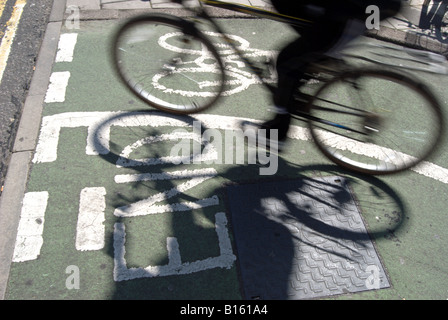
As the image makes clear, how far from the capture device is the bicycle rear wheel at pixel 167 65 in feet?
10.8

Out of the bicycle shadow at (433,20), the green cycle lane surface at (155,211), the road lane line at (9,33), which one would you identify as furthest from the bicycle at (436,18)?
the road lane line at (9,33)

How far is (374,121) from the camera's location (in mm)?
3178

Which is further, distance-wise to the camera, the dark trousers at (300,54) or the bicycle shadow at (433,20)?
the bicycle shadow at (433,20)

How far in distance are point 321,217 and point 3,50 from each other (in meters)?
4.32

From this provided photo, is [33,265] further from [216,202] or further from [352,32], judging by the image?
[352,32]

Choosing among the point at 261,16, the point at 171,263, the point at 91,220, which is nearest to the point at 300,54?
the point at 261,16

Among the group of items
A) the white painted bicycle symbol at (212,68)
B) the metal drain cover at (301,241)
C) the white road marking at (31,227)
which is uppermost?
the white painted bicycle symbol at (212,68)

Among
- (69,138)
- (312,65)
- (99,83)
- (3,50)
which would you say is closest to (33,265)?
(69,138)

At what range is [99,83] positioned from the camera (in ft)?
13.9

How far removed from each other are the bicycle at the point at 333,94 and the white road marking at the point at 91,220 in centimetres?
117

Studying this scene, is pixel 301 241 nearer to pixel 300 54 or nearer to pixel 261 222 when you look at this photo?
pixel 261 222

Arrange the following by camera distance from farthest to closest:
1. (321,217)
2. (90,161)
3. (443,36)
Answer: (443,36), (90,161), (321,217)

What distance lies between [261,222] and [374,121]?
125 cm

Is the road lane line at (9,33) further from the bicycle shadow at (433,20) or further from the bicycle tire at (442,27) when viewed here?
the bicycle tire at (442,27)
